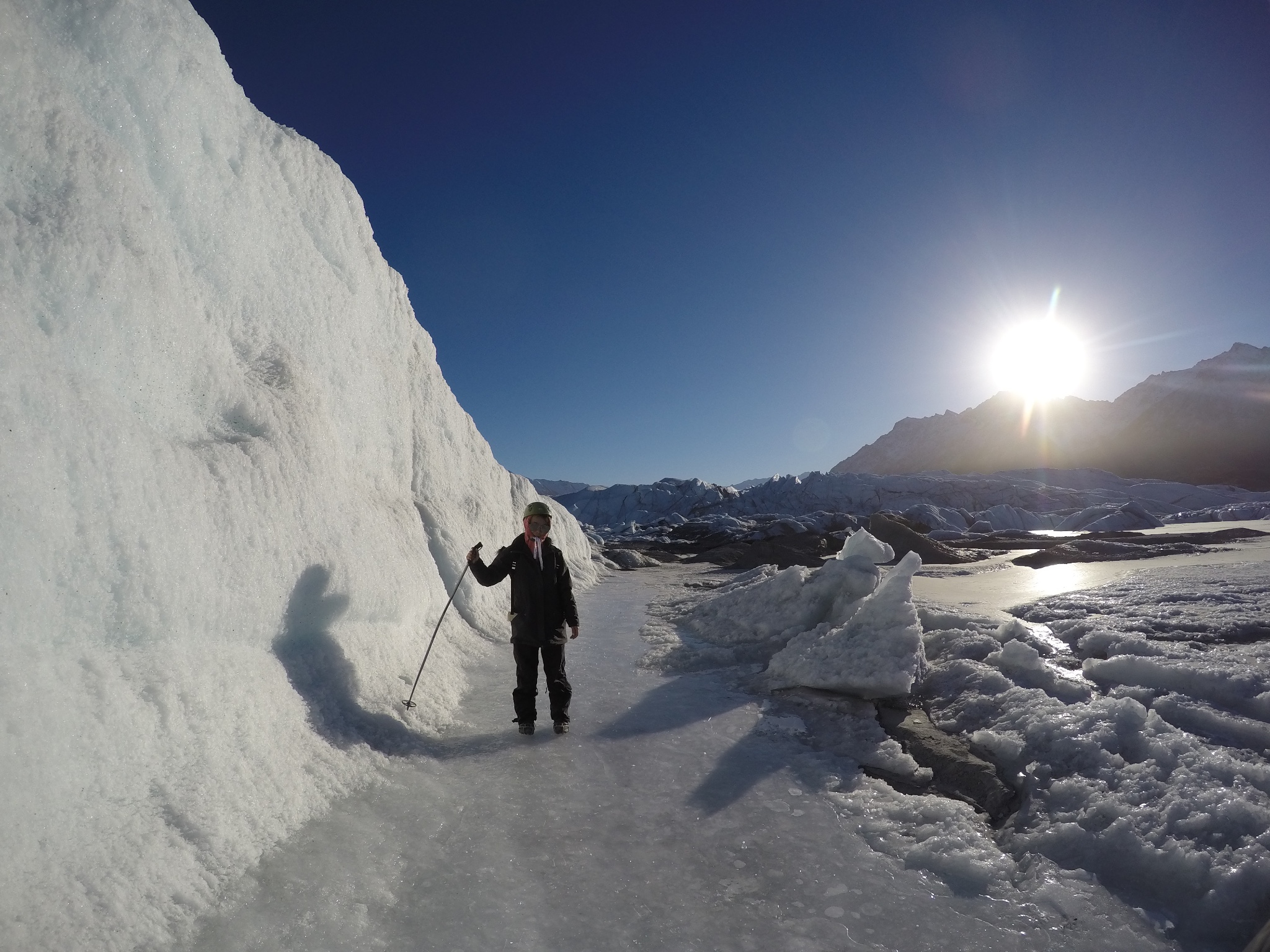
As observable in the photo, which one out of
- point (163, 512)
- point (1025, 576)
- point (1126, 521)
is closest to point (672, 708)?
point (163, 512)

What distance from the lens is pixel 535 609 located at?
4.59m

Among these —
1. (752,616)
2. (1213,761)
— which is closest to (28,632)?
(1213,761)

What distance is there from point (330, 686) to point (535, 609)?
4.78 ft

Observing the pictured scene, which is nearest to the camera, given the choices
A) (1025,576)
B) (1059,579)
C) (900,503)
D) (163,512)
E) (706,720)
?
(163,512)

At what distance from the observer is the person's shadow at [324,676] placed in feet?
12.0

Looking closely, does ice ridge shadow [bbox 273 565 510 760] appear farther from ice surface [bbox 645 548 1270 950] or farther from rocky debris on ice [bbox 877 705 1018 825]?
rocky debris on ice [bbox 877 705 1018 825]

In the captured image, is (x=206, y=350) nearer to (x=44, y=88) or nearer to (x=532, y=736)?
(x=44, y=88)

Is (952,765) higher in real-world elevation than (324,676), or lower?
lower

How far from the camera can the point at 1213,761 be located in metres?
3.09

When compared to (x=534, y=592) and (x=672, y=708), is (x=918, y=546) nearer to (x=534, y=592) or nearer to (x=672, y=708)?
(x=672, y=708)

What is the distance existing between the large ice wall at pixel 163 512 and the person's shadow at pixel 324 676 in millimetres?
19

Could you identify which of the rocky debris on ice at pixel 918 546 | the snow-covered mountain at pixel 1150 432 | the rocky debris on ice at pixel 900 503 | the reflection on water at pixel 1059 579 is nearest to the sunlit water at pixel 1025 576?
the reflection on water at pixel 1059 579

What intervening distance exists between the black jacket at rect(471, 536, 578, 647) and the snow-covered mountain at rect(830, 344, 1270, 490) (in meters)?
110

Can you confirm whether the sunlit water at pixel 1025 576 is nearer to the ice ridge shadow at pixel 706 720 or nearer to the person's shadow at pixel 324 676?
the ice ridge shadow at pixel 706 720
